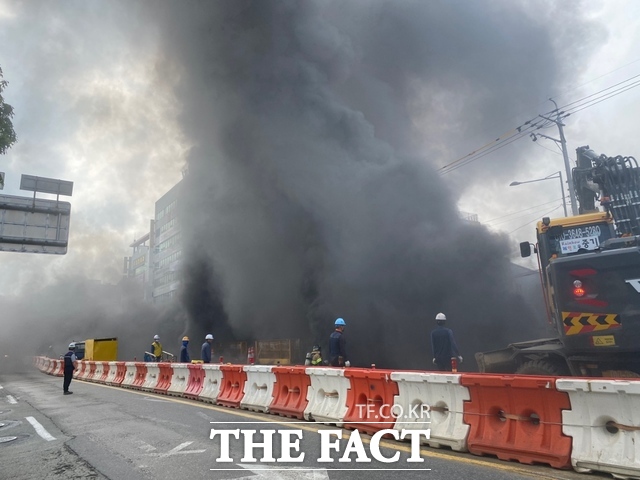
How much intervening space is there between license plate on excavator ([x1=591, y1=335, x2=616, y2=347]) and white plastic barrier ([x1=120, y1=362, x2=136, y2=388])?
13061 millimetres

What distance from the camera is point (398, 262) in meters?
17.7

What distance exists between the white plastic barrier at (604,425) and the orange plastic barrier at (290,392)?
4005mm

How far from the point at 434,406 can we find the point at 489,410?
657mm

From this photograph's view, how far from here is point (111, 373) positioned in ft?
56.0

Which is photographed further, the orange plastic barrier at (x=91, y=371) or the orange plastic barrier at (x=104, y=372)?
the orange plastic barrier at (x=91, y=371)

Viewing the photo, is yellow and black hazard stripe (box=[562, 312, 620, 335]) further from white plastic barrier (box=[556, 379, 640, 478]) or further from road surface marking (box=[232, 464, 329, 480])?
road surface marking (box=[232, 464, 329, 480])

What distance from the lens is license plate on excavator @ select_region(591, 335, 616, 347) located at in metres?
6.43

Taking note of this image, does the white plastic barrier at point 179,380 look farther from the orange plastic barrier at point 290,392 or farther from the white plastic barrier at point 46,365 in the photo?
the white plastic barrier at point 46,365

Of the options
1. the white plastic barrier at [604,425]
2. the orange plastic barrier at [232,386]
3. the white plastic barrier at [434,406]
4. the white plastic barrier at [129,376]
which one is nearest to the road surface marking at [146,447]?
the white plastic barrier at [434,406]

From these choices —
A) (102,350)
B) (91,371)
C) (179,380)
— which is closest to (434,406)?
(179,380)

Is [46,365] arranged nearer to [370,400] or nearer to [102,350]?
[102,350]

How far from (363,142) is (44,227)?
13401 millimetres

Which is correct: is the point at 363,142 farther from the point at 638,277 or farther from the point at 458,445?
the point at 458,445

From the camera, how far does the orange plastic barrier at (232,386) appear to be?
8883mm
